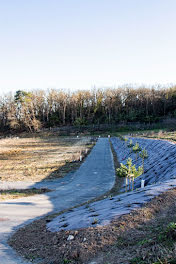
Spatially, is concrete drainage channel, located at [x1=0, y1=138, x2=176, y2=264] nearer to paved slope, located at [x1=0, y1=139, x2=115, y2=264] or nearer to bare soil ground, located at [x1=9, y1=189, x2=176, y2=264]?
paved slope, located at [x1=0, y1=139, x2=115, y2=264]

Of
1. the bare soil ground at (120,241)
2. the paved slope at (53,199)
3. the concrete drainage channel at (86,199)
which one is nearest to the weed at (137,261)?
the bare soil ground at (120,241)

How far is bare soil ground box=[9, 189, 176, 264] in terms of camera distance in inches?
174

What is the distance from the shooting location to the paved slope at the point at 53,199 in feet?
25.0

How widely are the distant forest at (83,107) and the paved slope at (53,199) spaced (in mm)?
46997

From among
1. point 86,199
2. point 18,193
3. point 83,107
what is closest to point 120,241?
point 86,199

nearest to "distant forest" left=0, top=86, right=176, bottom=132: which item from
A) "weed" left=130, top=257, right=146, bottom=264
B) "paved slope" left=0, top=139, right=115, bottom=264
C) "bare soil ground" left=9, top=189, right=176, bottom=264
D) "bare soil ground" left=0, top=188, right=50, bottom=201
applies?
"paved slope" left=0, top=139, right=115, bottom=264

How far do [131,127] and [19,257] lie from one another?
172ft

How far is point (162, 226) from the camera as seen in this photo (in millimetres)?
5473

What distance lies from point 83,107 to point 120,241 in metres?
68.1

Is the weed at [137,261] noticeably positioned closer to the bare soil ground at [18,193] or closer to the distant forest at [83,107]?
the bare soil ground at [18,193]

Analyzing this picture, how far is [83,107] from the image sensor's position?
72438 mm

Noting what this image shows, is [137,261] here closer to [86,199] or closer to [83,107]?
[86,199]

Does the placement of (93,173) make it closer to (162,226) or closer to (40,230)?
(40,230)

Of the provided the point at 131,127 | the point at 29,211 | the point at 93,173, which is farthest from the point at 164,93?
the point at 29,211
